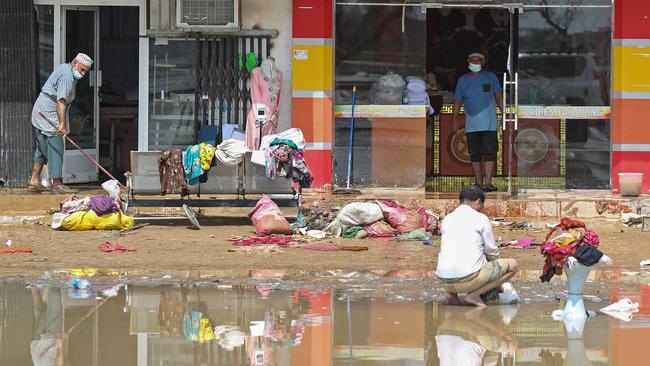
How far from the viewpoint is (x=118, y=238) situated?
14.2m

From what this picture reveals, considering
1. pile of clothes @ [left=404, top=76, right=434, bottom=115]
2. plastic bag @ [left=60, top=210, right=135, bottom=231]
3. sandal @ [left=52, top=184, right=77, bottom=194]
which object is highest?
pile of clothes @ [left=404, top=76, right=434, bottom=115]

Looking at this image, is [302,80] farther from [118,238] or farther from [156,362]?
[156,362]

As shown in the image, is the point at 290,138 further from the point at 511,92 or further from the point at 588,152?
the point at 588,152

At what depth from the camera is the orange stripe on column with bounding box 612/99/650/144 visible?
16.8 meters

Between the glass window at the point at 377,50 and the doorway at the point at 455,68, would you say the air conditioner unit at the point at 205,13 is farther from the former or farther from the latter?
the doorway at the point at 455,68

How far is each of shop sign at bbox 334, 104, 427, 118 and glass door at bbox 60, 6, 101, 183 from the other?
3876 mm

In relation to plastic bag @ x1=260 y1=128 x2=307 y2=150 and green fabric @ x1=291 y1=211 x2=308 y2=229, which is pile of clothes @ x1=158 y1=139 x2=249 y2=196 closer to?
plastic bag @ x1=260 y1=128 x2=307 y2=150

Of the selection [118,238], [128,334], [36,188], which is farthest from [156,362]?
[36,188]

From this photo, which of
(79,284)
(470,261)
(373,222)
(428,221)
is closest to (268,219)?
(373,222)

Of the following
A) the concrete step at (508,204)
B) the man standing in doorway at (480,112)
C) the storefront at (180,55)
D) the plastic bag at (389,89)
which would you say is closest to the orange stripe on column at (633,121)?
the concrete step at (508,204)

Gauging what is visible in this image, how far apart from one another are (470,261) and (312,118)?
746cm

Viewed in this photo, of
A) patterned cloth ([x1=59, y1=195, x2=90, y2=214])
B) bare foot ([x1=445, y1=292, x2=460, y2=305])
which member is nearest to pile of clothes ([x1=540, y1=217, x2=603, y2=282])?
bare foot ([x1=445, y1=292, x2=460, y2=305])

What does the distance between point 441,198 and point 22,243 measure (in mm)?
5858

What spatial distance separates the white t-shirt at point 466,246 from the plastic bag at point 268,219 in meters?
4.44
